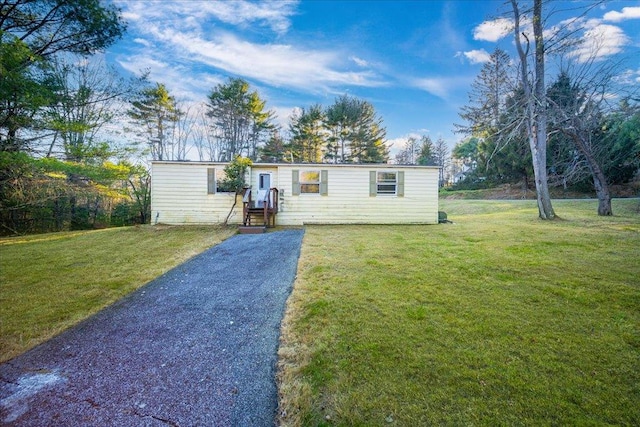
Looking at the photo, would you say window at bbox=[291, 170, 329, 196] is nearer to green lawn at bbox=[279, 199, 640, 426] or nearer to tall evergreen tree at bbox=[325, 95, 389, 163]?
green lawn at bbox=[279, 199, 640, 426]

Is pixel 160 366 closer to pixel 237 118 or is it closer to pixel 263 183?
pixel 263 183

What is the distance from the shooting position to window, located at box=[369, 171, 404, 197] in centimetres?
1089

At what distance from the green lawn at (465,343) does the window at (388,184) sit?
640 cm

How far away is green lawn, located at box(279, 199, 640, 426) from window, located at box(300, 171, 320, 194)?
251 inches

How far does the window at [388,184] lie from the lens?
10891 mm

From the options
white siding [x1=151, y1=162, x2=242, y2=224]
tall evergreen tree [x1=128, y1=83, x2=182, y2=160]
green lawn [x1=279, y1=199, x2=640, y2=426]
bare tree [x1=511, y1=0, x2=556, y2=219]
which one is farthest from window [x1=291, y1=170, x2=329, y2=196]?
tall evergreen tree [x1=128, y1=83, x2=182, y2=160]

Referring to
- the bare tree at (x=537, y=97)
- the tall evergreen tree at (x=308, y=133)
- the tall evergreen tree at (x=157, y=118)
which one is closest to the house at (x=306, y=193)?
the bare tree at (x=537, y=97)

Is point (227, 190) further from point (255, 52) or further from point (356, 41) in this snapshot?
point (356, 41)

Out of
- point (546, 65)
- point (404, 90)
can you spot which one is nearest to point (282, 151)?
point (404, 90)

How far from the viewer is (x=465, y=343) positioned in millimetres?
2258

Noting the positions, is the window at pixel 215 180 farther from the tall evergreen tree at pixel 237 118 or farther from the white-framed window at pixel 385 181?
the tall evergreen tree at pixel 237 118

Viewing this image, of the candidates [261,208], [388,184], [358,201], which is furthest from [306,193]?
[388,184]

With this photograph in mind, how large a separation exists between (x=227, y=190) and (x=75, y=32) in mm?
6407

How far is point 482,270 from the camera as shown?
4.25m
